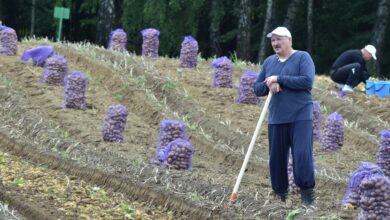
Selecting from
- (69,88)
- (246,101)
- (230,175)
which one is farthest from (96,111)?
(230,175)

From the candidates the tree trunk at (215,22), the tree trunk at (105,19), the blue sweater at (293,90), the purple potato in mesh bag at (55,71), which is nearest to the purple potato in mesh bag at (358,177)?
the blue sweater at (293,90)

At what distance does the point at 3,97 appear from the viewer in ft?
48.5

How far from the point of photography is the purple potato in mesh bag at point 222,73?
16.4 meters

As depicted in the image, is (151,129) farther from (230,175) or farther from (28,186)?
(28,186)

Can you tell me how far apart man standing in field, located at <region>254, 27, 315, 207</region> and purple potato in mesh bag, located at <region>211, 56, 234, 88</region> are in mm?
7024

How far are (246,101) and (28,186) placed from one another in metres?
6.75

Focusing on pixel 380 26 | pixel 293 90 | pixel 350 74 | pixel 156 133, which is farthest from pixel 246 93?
pixel 380 26

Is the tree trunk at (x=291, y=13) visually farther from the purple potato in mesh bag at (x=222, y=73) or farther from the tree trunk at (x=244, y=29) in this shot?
the purple potato in mesh bag at (x=222, y=73)

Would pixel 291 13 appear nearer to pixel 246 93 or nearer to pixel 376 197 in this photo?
pixel 246 93

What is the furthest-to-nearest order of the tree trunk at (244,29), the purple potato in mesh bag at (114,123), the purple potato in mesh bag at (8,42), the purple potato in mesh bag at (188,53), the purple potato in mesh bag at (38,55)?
1. the tree trunk at (244,29)
2. the purple potato in mesh bag at (188,53)
3. the purple potato in mesh bag at (8,42)
4. the purple potato in mesh bag at (38,55)
5. the purple potato in mesh bag at (114,123)

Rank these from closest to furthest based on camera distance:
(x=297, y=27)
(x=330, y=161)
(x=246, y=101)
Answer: (x=330, y=161)
(x=246, y=101)
(x=297, y=27)

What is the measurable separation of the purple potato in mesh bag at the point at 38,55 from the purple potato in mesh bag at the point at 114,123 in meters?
4.84

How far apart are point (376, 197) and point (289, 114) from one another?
6.12ft

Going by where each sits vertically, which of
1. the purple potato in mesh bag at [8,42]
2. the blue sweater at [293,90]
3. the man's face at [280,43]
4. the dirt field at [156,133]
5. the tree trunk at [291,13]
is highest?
the tree trunk at [291,13]
